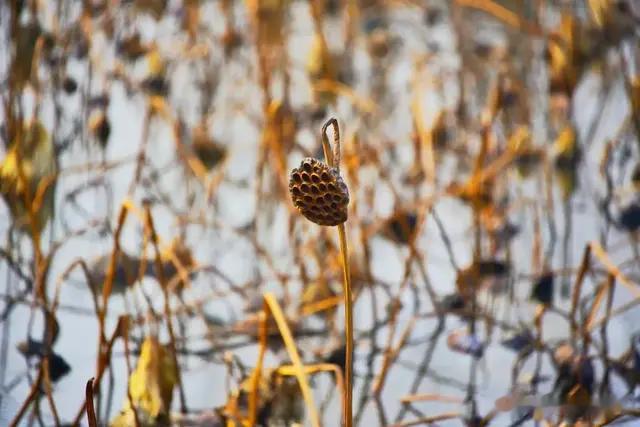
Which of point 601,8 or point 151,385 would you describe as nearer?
point 151,385

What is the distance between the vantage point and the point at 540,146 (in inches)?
50.3

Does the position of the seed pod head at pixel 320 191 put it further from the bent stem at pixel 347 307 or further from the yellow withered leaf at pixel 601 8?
the yellow withered leaf at pixel 601 8

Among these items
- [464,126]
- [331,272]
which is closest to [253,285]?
[331,272]

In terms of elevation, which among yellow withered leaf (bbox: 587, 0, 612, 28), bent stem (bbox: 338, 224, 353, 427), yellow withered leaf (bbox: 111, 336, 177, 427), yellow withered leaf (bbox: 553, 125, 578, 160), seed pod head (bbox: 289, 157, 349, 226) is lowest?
yellow withered leaf (bbox: 111, 336, 177, 427)

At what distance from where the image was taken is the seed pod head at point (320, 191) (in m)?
0.37

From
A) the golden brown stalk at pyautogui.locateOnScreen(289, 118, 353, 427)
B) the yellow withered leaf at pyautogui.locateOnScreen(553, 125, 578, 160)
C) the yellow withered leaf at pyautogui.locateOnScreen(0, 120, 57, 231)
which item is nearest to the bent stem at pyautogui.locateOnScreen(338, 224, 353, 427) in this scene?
the golden brown stalk at pyautogui.locateOnScreen(289, 118, 353, 427)

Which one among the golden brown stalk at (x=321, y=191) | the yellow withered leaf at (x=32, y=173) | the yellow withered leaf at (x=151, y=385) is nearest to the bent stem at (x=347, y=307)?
the golden brown stalk at (x=321, y=191)

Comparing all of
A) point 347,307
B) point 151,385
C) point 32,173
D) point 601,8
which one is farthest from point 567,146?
point 347,307

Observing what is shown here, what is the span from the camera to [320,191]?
1.23 ft

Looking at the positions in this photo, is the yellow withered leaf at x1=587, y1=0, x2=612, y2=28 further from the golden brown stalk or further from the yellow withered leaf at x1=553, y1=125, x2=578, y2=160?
the golden brown stalk

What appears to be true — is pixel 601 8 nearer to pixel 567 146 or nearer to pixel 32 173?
Result: pixel 567 146

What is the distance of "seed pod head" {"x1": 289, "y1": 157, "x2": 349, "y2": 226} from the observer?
0.37m

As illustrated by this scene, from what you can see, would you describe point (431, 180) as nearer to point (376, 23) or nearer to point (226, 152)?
point (226, 152)

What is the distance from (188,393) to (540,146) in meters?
0.70
